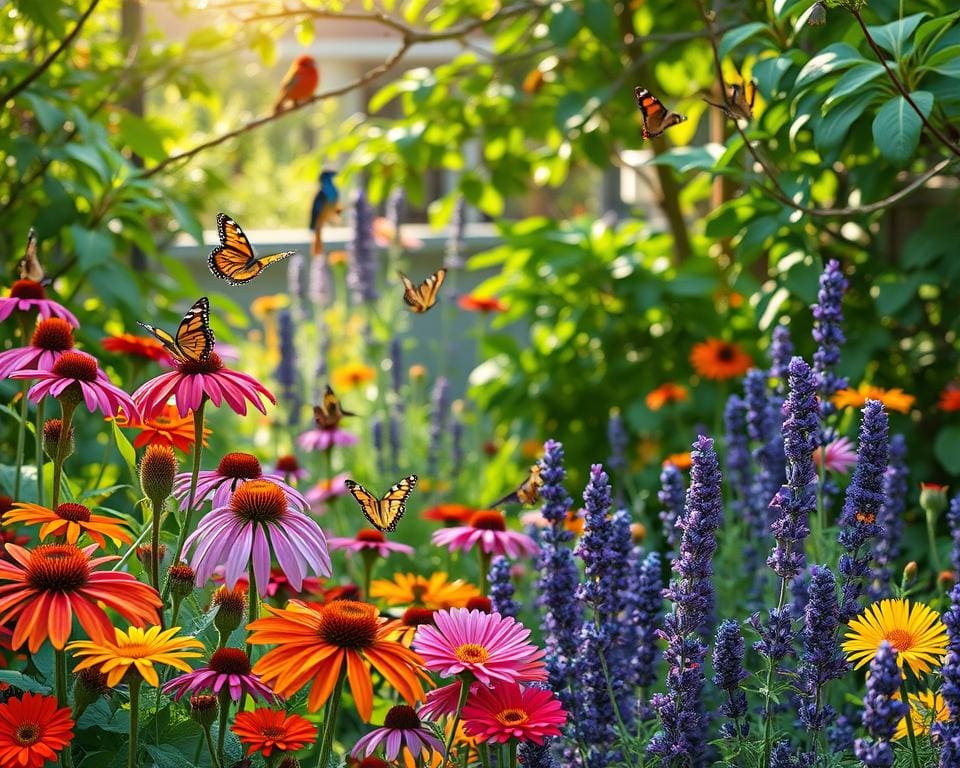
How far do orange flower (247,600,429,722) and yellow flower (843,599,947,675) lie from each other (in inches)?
24.6

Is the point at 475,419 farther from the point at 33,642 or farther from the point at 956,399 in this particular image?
the point at 33,642

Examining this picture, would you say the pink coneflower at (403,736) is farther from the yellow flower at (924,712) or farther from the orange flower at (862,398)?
the orange flower at (862,398)

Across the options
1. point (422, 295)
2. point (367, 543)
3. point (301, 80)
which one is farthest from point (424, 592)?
point (301, 80)

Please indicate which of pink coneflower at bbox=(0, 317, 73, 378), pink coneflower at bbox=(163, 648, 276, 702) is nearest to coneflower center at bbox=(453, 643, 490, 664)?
pink coneflower at bbox=(163, 648, 276, 702)

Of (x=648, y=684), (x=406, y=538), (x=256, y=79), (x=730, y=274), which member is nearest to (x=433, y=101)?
(x=730, y=274)

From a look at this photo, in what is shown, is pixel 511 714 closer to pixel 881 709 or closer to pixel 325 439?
pixel 881 709

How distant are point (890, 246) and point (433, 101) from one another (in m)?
1.72

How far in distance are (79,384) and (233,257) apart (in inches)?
19.7

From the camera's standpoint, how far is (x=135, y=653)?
4.61ft

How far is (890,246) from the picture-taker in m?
4.02

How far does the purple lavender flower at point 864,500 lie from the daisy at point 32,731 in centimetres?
110

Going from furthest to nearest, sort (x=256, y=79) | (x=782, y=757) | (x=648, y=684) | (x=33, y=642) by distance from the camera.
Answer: (x=256, y=79), (x=648, y=684), (x=782, y=757), (x=33, y=642)

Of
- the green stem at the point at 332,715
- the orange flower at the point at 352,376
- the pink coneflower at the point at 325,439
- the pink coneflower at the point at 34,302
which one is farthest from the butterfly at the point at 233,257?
the orange flower at the point at 352,376

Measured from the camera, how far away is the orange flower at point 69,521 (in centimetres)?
156
